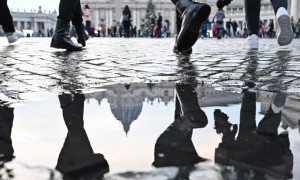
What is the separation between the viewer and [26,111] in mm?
1740

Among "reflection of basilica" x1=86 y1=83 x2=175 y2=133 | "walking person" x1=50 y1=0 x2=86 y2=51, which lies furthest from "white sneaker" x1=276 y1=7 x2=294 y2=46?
"reflection of basilica" x1=86 y1=83 x2=175 y2=133

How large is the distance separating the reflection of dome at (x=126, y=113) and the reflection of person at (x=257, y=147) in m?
0.32

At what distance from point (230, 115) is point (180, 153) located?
24.1 inches

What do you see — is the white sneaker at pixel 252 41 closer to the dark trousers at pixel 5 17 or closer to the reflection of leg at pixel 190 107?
the reflection of leg at pixel 190 107

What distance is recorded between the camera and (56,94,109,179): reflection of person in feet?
3.03

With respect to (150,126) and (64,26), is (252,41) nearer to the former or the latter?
(64,26)

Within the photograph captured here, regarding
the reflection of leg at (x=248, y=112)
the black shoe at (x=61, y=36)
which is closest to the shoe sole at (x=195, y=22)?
Answer: the reflection of leg at (x=248, y=112)

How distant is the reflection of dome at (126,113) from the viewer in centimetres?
145

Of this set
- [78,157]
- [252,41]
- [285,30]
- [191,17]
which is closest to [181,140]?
[78,157]

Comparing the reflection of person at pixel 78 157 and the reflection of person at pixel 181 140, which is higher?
the reflection of person at pixel 181 140

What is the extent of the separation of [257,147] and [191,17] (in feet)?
7.16

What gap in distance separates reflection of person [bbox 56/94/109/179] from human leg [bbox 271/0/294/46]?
3.43m

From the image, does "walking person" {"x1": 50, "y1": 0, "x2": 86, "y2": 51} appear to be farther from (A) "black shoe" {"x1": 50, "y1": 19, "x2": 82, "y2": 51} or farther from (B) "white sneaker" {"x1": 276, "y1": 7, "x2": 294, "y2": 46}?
(B) "white sneaker" {"x1": 276, "y1": 7, "x2": 294, "y2": 46}

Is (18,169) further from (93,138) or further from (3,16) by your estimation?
(3,16)
